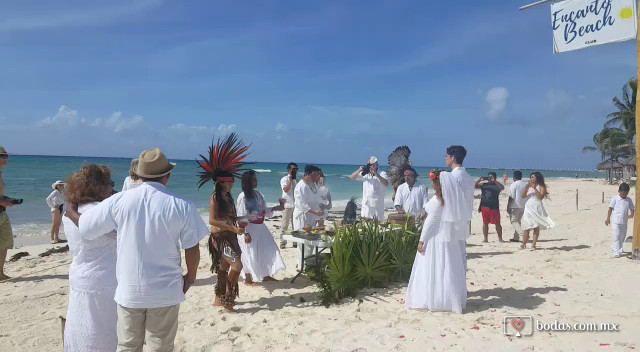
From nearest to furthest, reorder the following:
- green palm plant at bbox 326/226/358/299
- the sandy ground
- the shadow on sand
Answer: the sandy ground
the shadow on sand
green palm plant at bbox 326/226/358/299

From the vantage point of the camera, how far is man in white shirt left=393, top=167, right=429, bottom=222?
831cm

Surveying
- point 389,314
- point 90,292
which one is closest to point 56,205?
point 90,292

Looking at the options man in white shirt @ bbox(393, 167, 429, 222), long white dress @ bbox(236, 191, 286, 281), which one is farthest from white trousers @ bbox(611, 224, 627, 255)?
long white dress @ bbox(236, 191, 286, 281)

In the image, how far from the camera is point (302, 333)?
4.42 m

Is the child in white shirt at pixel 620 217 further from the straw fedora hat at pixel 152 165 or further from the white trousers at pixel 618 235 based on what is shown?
the straw fedora hat at pixel 152 165

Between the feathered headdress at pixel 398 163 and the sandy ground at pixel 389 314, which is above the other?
the feathered headdress at pixel 398 163

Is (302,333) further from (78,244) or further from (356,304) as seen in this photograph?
(78,244)

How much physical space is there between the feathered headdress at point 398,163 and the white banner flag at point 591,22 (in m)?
4.15

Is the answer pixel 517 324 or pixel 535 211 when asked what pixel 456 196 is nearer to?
pixel 517 324

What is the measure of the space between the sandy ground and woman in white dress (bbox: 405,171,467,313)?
0.54 ft

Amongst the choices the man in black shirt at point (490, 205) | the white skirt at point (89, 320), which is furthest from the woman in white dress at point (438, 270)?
the man in black shirt at point (490, 205)

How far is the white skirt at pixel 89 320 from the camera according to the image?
2971 mm

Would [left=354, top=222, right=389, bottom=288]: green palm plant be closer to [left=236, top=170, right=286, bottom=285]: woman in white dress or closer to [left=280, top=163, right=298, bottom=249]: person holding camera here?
[left=236, top=170, right=286, bottom=285]: woman in white dress

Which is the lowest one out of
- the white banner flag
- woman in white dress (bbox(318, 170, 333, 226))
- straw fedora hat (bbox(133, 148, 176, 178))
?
woman in white dress (bbox(318, 170, 333, 226))
